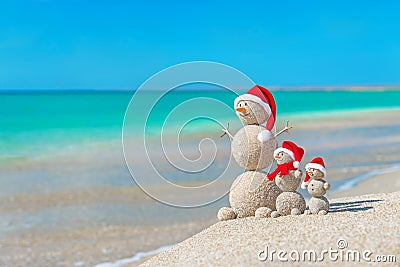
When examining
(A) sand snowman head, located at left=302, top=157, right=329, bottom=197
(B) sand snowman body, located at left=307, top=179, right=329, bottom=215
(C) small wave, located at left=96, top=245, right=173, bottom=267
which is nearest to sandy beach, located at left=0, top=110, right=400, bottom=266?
(C) small wave, located at left=96, top=245, right=173, bottom=267

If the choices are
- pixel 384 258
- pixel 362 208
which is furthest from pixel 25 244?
pixel 384 258

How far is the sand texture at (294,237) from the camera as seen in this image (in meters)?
4.48

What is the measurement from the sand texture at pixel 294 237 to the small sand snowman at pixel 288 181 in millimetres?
132

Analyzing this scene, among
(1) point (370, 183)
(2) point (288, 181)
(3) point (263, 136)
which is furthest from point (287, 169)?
(1) point (370, 183)

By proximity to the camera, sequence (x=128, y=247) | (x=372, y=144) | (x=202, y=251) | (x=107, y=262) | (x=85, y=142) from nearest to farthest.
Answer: (x=202, y=251) → (x=107, y=262) → (x=128, y=247) → (x=372, y=144) → (x=85, y=142)

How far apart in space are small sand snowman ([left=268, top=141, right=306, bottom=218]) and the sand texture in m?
0.13

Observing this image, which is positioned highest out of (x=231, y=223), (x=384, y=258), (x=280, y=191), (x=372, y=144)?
(x=372, y=144)

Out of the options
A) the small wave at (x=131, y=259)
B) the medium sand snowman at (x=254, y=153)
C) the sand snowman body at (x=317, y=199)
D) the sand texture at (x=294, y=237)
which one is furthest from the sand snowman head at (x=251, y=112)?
the small wave at (x=131, y=259)

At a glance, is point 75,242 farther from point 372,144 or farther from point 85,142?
point 85,142

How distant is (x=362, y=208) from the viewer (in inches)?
233

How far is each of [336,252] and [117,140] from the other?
60.5 feet

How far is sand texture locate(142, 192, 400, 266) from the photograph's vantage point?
14.7 ft

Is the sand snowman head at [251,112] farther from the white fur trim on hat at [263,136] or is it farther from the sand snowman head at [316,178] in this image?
the sand snowman head at [316,178]

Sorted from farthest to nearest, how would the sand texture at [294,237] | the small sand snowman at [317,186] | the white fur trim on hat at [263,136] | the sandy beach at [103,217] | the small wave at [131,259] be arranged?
the sandy beach at [103,217], the small wave at [131,259], the white fur trim on hat at [263,136], the small sand snowman at [317,186], the sand texture at [294,237]
